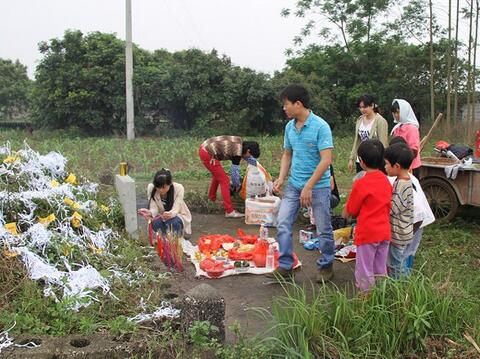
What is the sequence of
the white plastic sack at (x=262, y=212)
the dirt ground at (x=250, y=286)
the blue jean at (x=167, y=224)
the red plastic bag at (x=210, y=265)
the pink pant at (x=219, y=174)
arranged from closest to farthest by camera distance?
the dirt ground at (x=250, y=286)
the red plastic bag at (x=210, y=265)
the blue jean at (x=167, y=224)
the white plastic sack at (x=262, y=212)
the pink pant at (x=219, y=174)

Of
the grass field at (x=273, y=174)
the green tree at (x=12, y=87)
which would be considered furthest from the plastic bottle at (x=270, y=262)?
the green tree at (x=12, y=87)

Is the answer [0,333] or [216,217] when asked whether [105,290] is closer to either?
[0,333]

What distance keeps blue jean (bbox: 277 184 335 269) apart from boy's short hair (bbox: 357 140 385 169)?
68 cm

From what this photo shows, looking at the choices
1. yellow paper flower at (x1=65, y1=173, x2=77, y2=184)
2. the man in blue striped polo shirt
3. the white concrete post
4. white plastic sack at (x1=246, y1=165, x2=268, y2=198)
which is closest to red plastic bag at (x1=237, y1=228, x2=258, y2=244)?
white plastic sack at (x1=246, y1=165, x2=268, y2=198)

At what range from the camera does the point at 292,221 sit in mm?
4836

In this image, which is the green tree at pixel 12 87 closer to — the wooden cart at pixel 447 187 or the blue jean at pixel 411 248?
the wooden cart at pixel 447 187

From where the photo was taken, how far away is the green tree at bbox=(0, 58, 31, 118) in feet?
123

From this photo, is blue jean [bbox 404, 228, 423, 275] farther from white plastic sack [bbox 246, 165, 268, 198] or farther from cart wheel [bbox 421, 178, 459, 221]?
white plastic sack [bbox 246, 165, 268, 198]

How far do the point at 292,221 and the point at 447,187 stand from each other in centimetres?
294

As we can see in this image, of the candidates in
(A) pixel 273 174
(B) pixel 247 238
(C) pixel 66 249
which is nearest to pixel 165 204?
(B) pixel 247 238

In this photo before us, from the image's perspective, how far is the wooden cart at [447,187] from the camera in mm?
6465

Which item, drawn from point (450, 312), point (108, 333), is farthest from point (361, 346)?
point (108, 333)

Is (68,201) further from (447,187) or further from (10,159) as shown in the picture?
(447,187)

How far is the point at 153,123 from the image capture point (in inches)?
973
